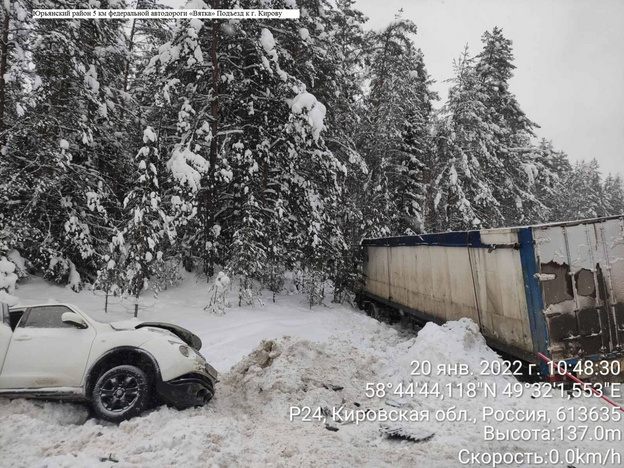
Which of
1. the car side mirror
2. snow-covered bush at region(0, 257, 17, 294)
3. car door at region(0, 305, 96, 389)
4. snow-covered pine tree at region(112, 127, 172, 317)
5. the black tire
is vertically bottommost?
the black tire

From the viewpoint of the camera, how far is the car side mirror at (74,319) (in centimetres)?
512

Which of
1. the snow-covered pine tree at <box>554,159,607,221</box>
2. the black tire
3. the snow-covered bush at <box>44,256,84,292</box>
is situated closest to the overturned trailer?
the black tire

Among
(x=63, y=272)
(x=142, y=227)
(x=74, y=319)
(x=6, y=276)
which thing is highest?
(x=142, y=227)

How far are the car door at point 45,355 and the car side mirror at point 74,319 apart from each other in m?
0.05

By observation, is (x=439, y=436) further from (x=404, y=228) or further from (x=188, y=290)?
(x=404, y=228)

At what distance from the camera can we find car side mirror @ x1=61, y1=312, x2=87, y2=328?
5117mm

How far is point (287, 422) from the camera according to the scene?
5180 millimetres

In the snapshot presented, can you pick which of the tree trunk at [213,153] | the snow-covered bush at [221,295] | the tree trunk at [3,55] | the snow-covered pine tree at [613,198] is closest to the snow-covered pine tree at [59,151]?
the tree trunk at [3,55]

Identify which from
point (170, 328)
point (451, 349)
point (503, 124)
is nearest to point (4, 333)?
point (170, 328)

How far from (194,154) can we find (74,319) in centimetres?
769

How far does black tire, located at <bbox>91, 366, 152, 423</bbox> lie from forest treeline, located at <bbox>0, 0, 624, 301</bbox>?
5.52 m

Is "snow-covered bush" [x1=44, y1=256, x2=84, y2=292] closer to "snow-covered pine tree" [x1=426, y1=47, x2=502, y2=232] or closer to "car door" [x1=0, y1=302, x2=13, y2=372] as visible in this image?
"car door" [x1=0, y1=302, x2=13, y2=372]

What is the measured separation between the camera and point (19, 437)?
4180 mm

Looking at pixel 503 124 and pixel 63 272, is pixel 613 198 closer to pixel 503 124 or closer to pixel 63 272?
pixel 503 124
